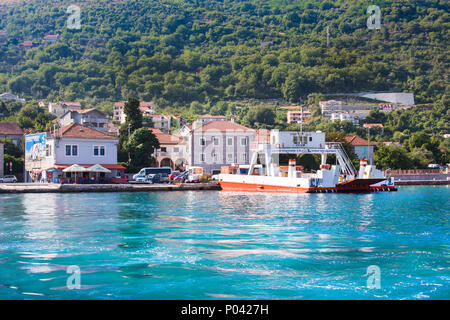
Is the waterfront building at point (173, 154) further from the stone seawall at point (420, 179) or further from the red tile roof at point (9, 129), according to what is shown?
the stone seawall at point (420, 179)

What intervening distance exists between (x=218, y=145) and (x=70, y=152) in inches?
678

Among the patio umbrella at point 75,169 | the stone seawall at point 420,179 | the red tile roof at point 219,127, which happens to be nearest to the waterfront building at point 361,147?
the stone seawall at point 420,179

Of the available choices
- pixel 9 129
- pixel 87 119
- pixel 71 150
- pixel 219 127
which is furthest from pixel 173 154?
pixel 87 119

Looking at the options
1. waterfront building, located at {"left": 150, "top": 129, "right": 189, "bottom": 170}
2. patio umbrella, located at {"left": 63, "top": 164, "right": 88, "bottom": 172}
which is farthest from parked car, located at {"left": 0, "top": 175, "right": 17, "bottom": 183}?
waterfront building, located at {"left": 150, "top": 129, "right": 189, "bottom": 170}

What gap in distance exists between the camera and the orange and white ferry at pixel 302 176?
41.3m

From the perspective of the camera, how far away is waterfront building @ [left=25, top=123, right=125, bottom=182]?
162 feet

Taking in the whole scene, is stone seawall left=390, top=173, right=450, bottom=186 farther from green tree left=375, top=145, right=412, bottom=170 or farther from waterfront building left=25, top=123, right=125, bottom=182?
waterfront building left=25, top=123, right=125, bottom=182

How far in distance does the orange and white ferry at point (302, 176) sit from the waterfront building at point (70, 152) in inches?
433

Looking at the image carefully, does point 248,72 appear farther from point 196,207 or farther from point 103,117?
point 196,207

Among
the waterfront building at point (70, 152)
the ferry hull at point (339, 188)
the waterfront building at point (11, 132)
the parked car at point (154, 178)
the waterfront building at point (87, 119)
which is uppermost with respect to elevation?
the waterfront building at point (87, 119)

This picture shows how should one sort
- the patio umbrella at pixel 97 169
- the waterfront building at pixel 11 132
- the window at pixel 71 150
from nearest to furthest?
the patio umbrella at pixel 97 169, the window at pixel 71 150, the waterfront building at pixel 11 132

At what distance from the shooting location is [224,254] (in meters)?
14.3
